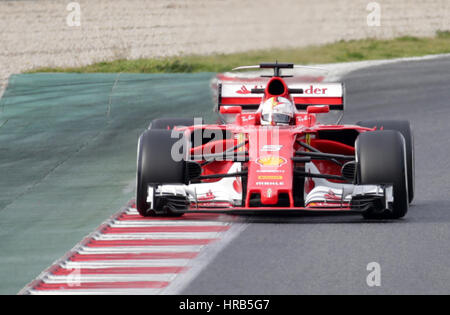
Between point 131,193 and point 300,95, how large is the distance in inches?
88.8

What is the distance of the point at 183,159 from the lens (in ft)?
34.5

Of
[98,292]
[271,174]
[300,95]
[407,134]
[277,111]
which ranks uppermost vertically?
[300,95]

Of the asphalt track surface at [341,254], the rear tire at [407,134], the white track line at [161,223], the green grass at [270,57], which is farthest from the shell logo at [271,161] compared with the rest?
the green grass at [270,57]

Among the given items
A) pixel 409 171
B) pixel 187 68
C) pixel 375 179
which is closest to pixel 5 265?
pixel 375 179

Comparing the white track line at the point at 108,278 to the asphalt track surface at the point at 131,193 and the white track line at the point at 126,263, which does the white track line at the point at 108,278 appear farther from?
the white track line at the point at 126,263

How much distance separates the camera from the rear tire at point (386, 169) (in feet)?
33.7

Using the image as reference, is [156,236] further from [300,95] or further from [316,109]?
[300,95]

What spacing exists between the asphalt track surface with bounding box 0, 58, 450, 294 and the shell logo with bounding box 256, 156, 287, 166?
561 millimetres

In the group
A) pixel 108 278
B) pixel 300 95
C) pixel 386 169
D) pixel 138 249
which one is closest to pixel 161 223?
pixel 138 249

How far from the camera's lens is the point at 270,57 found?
26672 millimetres

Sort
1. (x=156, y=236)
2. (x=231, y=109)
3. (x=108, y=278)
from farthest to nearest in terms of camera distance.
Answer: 1. (x=231, y=109)
2. (x=156, y=236)
3. (x=108, y=278)

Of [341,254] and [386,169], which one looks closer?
[341,254]

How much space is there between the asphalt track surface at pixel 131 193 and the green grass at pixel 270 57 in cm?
224
